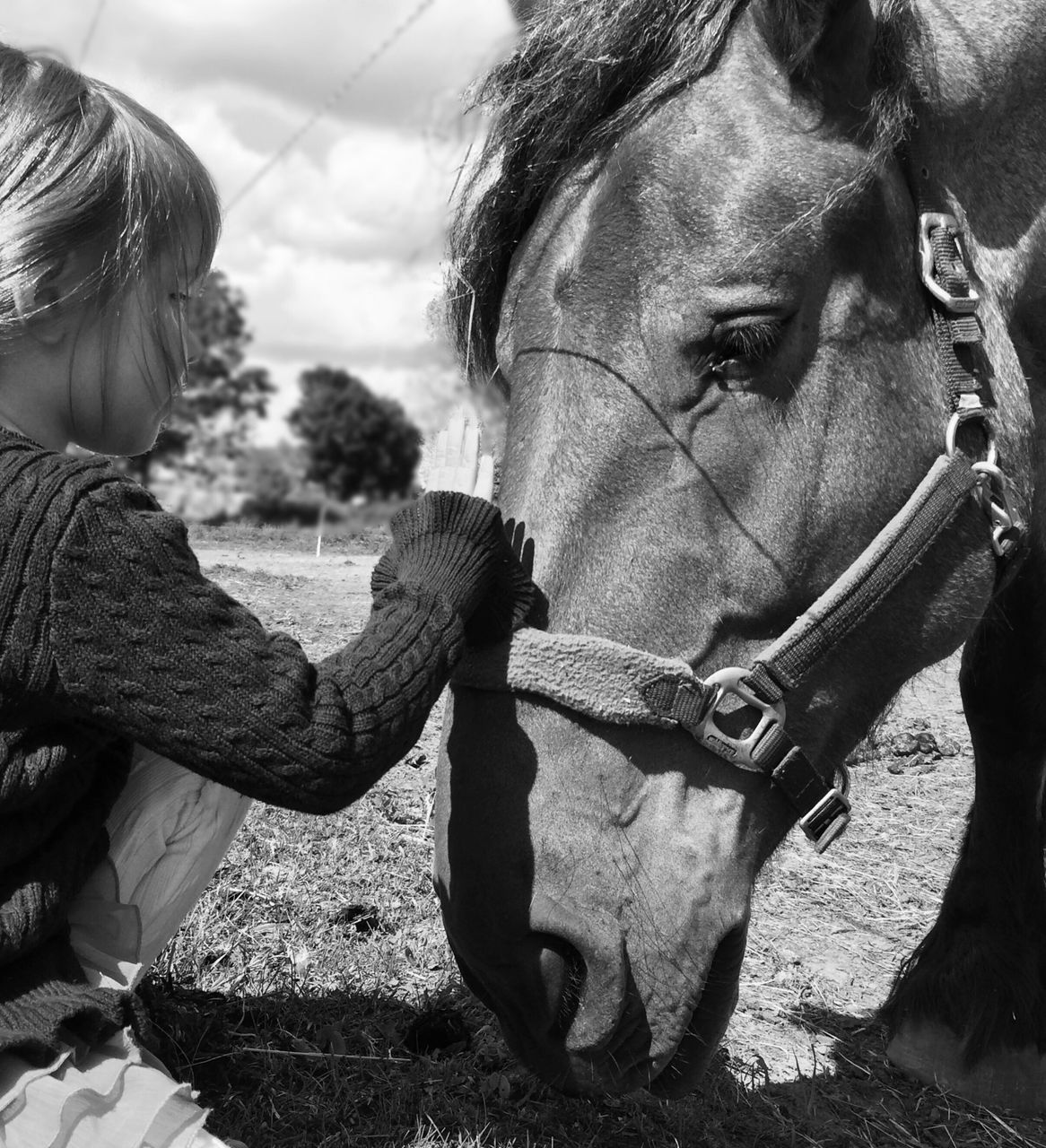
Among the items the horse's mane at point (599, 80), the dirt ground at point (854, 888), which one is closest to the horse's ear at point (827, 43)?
the horse's mane at point (599, 80)

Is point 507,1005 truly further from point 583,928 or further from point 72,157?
point 72,157

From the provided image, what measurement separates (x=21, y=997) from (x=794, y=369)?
150 cm

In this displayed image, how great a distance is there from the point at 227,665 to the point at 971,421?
140 centimetres

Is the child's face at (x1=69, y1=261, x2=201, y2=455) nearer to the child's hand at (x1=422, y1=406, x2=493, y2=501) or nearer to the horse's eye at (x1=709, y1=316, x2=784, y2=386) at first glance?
the child's hand at (x1=422, y1=406, x2=493, y2=501)

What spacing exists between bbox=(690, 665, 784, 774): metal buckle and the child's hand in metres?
0.51

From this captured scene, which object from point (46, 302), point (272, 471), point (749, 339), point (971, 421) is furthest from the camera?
point (272, 471)

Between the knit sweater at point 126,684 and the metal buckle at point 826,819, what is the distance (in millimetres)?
719

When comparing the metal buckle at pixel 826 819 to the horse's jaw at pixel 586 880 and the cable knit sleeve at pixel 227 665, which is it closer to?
the horse's jaw at pixel 586 880

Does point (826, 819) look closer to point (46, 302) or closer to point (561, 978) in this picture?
point (561, 978)

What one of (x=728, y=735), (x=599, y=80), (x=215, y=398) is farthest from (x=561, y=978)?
(x=215, y=398)

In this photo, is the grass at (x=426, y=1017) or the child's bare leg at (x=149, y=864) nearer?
the child's bare leg at (x=149, y=864)

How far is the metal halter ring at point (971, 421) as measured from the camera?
2.11 m

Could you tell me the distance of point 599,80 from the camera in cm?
206

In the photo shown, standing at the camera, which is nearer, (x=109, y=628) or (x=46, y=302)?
(x=109, y=628)
